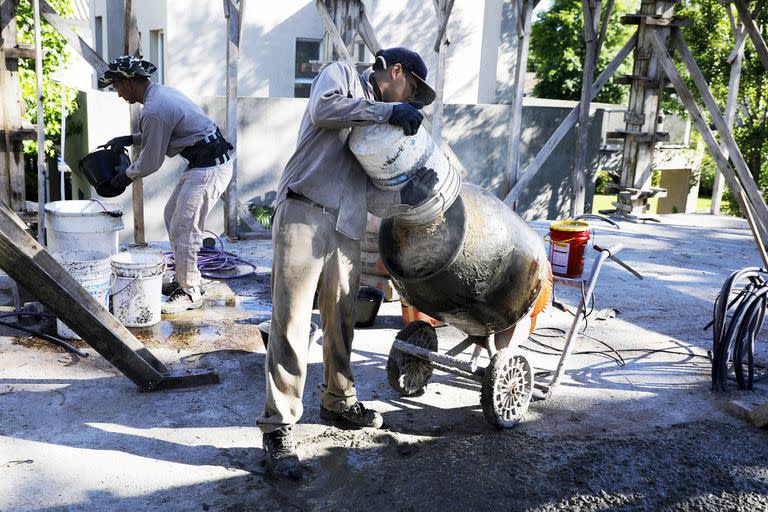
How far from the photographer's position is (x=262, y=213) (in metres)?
9.87

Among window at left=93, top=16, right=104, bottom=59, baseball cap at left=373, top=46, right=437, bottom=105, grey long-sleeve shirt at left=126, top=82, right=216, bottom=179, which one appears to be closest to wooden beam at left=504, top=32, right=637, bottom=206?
grey long-sleeve shirt at left=126, top=82, right=216, bottom=179

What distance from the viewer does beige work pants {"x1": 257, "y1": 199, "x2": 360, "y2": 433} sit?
333cm

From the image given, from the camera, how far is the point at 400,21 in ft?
47.7

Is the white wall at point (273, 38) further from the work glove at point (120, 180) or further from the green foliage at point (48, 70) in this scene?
the work glove at point (120, 180)

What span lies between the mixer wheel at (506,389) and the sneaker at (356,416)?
0.55 m

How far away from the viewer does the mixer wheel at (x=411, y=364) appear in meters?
4.14

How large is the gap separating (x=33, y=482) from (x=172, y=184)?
6404 mm

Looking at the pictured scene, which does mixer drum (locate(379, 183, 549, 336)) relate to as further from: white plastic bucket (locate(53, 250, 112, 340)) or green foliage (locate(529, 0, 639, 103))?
green foliage (locate(529, 0, 639, 103))

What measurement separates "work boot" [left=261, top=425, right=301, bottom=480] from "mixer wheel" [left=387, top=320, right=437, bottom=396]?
886 mm

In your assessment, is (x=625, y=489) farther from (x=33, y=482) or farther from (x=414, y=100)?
(x=33, y=482)

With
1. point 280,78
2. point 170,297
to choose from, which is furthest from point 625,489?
point 280,78

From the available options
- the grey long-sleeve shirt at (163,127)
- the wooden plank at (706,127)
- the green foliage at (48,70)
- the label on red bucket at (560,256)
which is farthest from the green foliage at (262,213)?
the label on red bucket at (560,256)

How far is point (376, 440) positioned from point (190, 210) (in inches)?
105

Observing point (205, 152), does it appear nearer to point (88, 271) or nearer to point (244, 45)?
point (88, 271)
